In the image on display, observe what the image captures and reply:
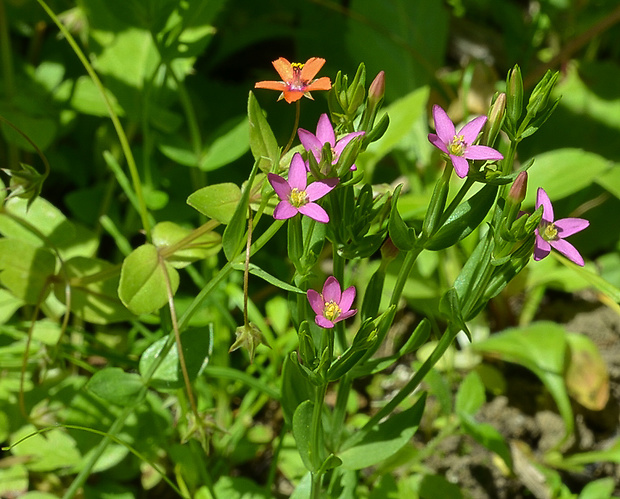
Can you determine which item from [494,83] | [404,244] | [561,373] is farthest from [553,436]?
[494,83]

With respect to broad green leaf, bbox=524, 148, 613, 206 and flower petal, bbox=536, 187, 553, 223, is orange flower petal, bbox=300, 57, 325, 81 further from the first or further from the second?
broad green leaf, bbox=524, 148, 613, 206

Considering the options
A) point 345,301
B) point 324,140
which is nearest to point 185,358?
point 345,301

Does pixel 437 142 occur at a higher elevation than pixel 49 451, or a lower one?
higher

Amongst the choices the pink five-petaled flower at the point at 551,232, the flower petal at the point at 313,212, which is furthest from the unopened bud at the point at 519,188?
the flower petal at the point at 313,212

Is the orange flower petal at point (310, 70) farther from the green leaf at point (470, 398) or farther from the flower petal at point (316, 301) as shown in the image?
the green leaf at point (470, 398)

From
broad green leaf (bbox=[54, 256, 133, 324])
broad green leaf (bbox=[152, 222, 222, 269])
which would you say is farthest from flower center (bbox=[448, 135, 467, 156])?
broad green leaf (bbox=[54, 256, 133, 324])

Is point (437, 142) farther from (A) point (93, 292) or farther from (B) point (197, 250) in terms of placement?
(A) point (93, 292)

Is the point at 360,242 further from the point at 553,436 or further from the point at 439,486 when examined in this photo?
the point at 553,436
